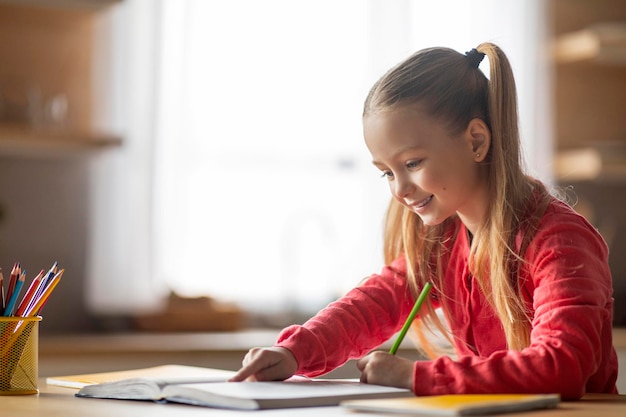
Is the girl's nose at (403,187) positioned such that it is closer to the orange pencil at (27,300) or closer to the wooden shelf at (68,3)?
the orange pencil at (27,300)

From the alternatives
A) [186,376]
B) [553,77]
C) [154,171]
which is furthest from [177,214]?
[186,376]

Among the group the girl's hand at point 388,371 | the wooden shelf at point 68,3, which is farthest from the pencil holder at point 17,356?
the wooden shelf at point 68,3

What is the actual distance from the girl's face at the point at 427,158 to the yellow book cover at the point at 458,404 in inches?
13.2

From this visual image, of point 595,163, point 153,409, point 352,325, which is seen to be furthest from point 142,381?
point 595,163

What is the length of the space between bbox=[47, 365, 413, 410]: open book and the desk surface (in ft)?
0.04

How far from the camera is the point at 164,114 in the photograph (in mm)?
2932

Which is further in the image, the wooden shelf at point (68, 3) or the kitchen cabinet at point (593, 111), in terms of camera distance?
the kitchen cabinet at point (593, 111)

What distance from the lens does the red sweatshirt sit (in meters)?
1.14

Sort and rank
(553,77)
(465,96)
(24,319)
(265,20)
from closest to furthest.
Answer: (24,319) → (465,96) → (265,20) → (553,77)

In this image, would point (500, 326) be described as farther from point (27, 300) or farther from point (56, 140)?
point (56, 140)

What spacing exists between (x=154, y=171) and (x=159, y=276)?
32cm

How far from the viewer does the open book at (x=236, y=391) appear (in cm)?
107

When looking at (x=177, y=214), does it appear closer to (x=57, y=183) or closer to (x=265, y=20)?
(x=57, y=183)

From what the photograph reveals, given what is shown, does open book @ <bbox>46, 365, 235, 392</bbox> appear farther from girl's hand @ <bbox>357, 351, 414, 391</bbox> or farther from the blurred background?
the blurred background
